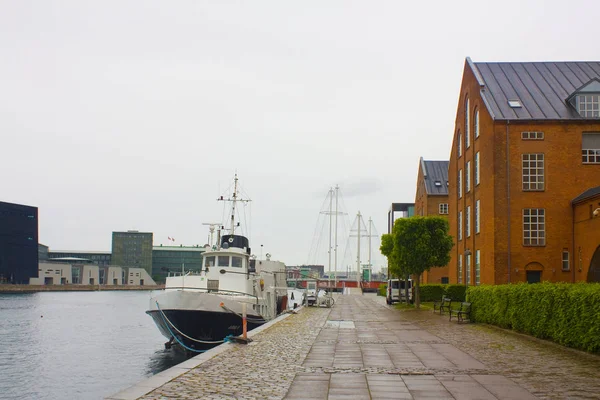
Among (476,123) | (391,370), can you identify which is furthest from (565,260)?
(391,370)

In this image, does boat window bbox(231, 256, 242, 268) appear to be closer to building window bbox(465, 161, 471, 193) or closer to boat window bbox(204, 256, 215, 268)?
boat window bbox(204, 256, 215, 268)

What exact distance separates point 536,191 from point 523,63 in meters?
13.2

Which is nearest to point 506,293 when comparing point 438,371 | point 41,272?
point 438,371

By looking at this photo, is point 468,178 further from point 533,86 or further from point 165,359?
point 165,359

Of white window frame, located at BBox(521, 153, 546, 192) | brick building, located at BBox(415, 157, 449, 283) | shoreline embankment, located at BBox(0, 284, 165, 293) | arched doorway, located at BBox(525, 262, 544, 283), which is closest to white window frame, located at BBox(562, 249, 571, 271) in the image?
arched doorway, located at BBox(525, 262, 544, 283)

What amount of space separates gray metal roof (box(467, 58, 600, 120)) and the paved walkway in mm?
24002

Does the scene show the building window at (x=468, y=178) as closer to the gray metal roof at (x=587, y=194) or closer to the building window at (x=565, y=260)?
the gray metal roof at (x=587, y=194)

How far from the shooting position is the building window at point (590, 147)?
39.9 meters

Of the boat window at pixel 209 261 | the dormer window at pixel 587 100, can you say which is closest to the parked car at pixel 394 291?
the dormer window at pixel 587 100

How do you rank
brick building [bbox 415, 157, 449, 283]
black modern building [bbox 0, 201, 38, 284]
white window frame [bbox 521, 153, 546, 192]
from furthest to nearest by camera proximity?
black modern building [bbox 0, 201, 38, 284] < brick building [bbox 415, 157, 449, 283] < white window frame [bbox 521, 153, 546, 192]

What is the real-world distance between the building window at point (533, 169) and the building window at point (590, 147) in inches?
110

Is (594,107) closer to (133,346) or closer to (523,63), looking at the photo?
(523,63)

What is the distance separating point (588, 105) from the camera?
40719mm

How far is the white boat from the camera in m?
27.0
